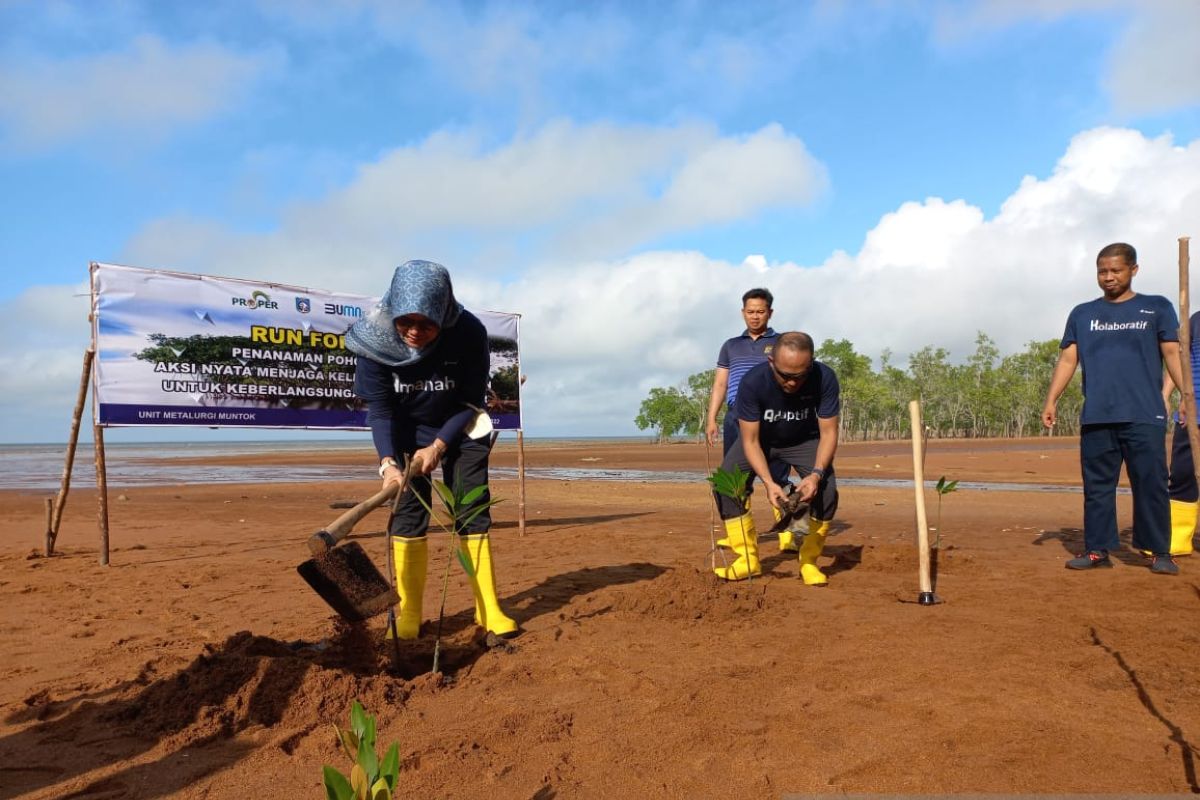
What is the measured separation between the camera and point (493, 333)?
895cm

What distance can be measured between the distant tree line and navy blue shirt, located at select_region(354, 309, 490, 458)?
68.3 m

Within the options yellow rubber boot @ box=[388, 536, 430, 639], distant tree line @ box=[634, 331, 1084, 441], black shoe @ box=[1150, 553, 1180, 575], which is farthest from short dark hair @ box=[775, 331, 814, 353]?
distant tree line @ box=[634, 331, 1084, 441]

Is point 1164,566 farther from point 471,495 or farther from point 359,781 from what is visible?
point 359,781

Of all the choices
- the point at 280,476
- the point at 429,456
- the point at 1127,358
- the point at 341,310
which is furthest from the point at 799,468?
the point at 280,476

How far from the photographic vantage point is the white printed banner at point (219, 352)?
6730 millimetres

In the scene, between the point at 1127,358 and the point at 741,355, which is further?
the point at 741,355

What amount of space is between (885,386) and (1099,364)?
7195 centimetres

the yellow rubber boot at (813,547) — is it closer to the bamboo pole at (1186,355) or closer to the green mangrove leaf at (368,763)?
the bamboo pole at (1186,355)

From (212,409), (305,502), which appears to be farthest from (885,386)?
(212,409)

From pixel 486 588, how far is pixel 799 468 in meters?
2.57

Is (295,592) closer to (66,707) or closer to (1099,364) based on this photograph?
(66,707)

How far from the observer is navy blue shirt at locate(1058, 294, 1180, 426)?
5301 mm

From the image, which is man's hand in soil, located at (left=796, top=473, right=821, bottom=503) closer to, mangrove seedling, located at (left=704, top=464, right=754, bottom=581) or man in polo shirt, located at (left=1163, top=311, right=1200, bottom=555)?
mangrove seedling, located at (left=704, top=464, right=754, bottom=581)

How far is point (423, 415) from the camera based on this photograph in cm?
408
